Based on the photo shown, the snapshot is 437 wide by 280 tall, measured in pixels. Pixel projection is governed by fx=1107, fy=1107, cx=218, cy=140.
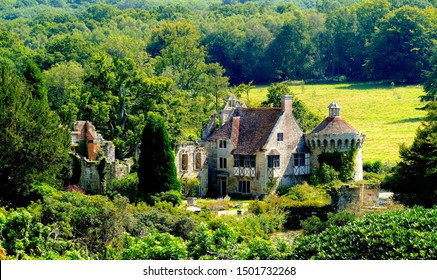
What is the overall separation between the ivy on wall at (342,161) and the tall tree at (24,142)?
16245 millimetres

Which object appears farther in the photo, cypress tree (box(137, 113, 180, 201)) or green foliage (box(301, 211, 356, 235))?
cypress tree (box(137, 113, 180, 201))

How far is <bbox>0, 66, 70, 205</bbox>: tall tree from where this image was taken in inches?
2459

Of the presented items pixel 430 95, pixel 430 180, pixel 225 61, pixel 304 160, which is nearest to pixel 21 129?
pixel 304 160

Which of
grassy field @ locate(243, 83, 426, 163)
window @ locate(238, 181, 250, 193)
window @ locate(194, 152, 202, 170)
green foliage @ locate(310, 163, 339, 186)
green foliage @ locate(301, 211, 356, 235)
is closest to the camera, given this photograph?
green foliage @ locate(301, 211, 356, 235)

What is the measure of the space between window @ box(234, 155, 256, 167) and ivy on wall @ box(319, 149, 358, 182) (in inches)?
169

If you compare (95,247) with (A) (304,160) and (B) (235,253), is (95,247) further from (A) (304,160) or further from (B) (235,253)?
(A) (304,160)

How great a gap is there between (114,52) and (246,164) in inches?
2609

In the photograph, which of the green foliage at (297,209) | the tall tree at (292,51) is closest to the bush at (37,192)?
the green foliage at (297,209)

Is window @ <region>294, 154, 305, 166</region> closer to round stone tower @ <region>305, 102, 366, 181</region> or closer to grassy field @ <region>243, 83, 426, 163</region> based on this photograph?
round stone tower @ <region>305, 102, 366, 181</region>

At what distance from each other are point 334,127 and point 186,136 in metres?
15.9

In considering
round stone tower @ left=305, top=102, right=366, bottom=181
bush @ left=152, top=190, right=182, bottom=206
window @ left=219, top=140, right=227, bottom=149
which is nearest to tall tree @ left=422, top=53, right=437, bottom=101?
round stone tower @ left=305, top=102, right=366, bottom=181

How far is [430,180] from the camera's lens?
191 ft

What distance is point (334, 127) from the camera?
69.5 metres

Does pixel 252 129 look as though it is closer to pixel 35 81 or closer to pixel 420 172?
pixel 35 81
